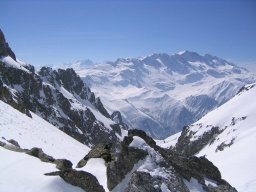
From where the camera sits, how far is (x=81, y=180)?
21906 mm

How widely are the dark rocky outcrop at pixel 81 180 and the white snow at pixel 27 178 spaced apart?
27 centimetres

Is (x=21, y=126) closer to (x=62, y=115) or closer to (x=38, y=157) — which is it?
(x=38, y=157)

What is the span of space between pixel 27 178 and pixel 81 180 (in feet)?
9.20

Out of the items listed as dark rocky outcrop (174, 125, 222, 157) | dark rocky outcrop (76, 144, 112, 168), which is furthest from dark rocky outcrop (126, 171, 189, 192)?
dark rocky outcrop (174, 125, 222, 157)

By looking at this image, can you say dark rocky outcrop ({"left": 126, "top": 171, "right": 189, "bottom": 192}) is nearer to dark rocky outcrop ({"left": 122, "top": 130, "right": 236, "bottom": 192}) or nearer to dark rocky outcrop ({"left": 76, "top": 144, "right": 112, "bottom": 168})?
dark rocky outcrop ({"left": 122, "top": 130, "right": 236, "bottom": 192})

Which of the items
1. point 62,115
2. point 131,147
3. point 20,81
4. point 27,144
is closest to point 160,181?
point 131,147

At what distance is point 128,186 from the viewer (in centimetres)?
2142

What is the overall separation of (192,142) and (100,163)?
156128 millimetres

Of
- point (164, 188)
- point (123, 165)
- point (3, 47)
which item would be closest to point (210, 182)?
point (123, 165)

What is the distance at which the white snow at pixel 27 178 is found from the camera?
2052 cm

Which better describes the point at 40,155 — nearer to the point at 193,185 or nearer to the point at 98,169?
the point at 98,169

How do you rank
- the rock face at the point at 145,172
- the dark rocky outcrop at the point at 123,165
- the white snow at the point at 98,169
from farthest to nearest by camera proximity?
the white snow at the point at 98,169, the dark rocky outcrop at the point at 123,165, the rock face at the point at 145,172

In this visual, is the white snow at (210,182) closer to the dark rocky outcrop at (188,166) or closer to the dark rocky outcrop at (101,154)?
the dark rocky outcrop at (188,166)

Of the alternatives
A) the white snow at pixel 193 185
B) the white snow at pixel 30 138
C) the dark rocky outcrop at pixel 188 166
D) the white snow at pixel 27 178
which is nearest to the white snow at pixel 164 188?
the dark rocky outcrop at pixel 188 166
